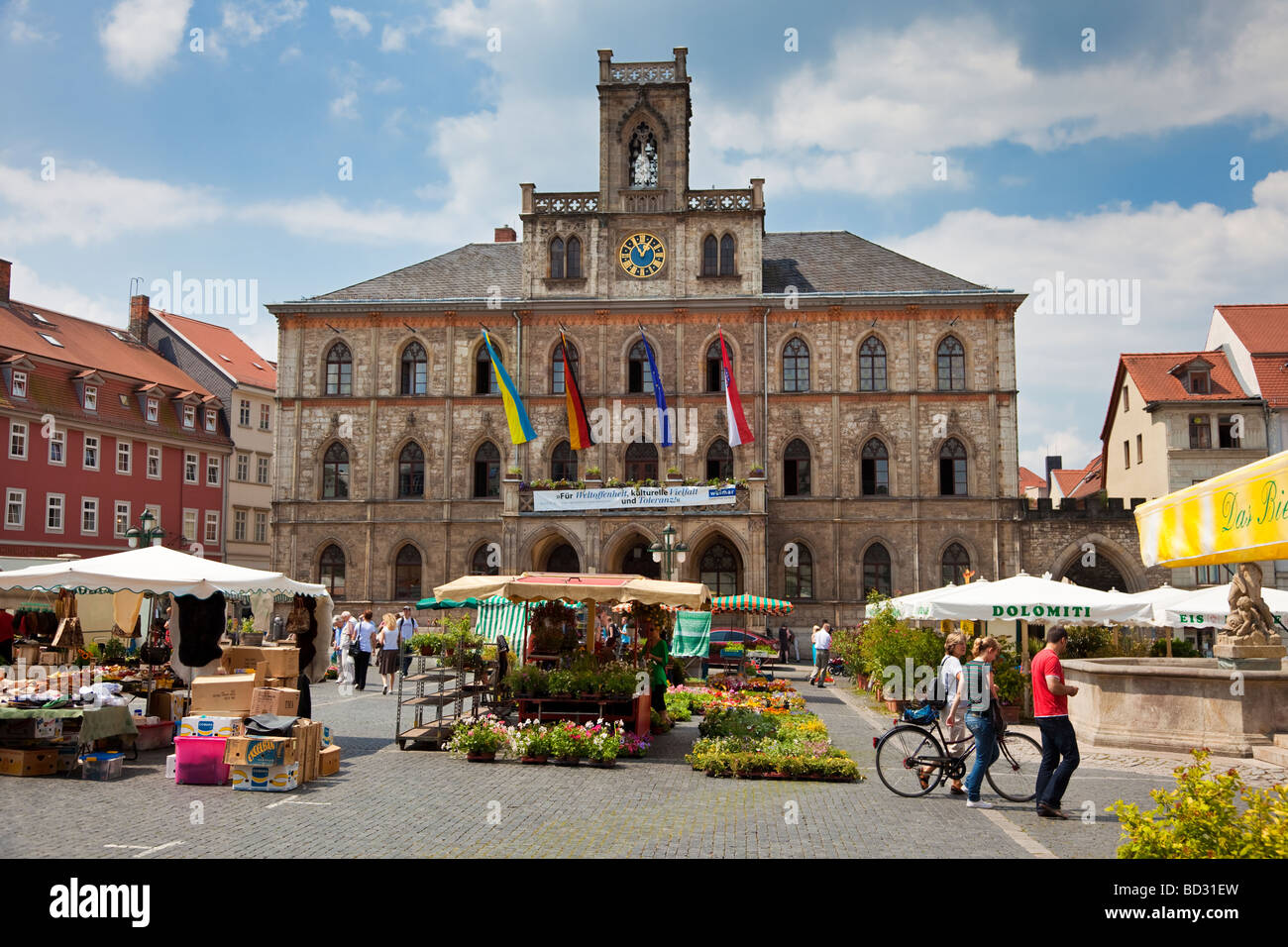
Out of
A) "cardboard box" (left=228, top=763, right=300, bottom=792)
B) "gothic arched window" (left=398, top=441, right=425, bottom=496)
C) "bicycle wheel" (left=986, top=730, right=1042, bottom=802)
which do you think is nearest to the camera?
"bicycle wheel" (left=986, top=730, right=1042, bottom=802)

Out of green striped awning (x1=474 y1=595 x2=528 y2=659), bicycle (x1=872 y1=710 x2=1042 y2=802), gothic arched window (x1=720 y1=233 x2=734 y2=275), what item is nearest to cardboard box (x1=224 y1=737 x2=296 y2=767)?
bicycle (x1=872 y1=710 x2=1042 y2=802)

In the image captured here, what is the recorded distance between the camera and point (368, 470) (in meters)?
41.1

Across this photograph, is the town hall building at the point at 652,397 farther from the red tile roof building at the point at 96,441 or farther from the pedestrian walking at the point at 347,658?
the pedestrian walking at the point at 347,658

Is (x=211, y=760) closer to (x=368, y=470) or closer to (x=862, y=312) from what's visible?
(x=368, y=470)

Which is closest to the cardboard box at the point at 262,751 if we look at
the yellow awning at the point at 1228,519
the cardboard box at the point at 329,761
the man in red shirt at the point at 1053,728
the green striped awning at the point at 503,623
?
the cardboard box at the point at 329,761

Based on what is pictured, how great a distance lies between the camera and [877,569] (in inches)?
1544

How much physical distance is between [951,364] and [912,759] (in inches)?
1202

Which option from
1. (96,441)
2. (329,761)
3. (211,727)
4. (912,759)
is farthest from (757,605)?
(96,441)

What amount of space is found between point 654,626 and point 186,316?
49.5 metres

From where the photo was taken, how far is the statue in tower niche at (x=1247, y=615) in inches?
579

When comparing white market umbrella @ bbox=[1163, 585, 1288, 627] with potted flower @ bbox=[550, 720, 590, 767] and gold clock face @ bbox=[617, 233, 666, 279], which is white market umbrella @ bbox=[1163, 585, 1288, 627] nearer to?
potted flower @ bbox=[550, 720, 590, 767]

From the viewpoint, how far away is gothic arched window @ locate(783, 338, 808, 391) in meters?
40.2

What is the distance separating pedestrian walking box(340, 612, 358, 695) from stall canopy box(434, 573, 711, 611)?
32.7ft
